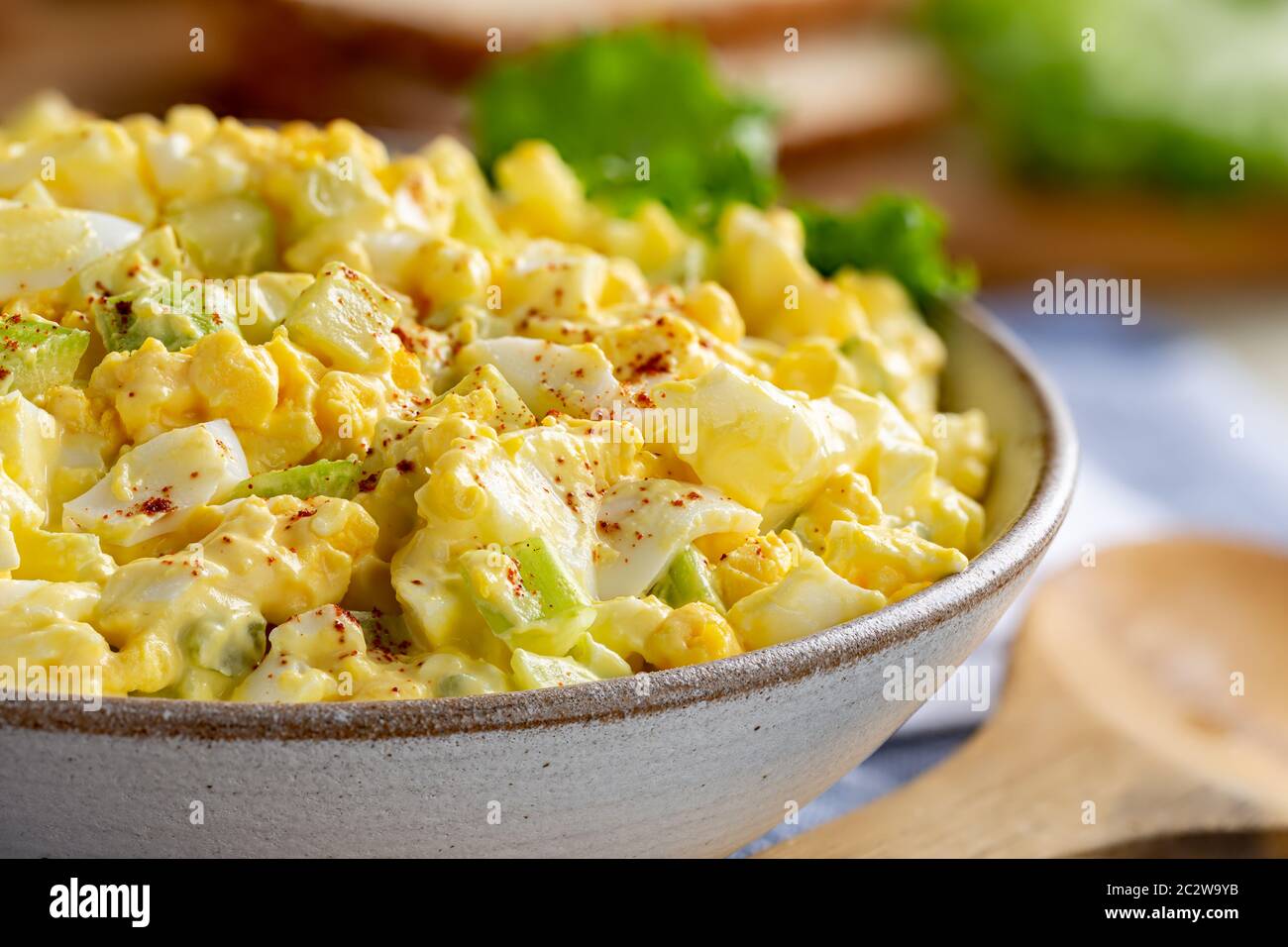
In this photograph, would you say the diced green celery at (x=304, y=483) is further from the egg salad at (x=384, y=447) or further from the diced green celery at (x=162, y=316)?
the diced green celery at (x=162, y=316)

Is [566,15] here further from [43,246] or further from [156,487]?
[156,487]

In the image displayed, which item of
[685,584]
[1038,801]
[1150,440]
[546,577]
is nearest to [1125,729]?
[1038,801]

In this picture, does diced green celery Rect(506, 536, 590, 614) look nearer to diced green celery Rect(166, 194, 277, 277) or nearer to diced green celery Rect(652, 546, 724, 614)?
diced green celery Rect(652, 546, 724, 614)

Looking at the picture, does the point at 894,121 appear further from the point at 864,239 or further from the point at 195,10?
the point at 864,239

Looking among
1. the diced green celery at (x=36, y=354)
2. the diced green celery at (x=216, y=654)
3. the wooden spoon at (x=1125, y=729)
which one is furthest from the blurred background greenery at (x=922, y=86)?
the diced green celery at (x=216, y=654)

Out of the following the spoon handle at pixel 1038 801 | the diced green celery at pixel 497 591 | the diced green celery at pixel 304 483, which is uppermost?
the diced green celery at pixel 304 483

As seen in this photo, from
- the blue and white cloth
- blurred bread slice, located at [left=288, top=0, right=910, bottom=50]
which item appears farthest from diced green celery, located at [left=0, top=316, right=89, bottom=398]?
blurred bread slice, located at [left=288, top=0, right=910, bottom=50]
